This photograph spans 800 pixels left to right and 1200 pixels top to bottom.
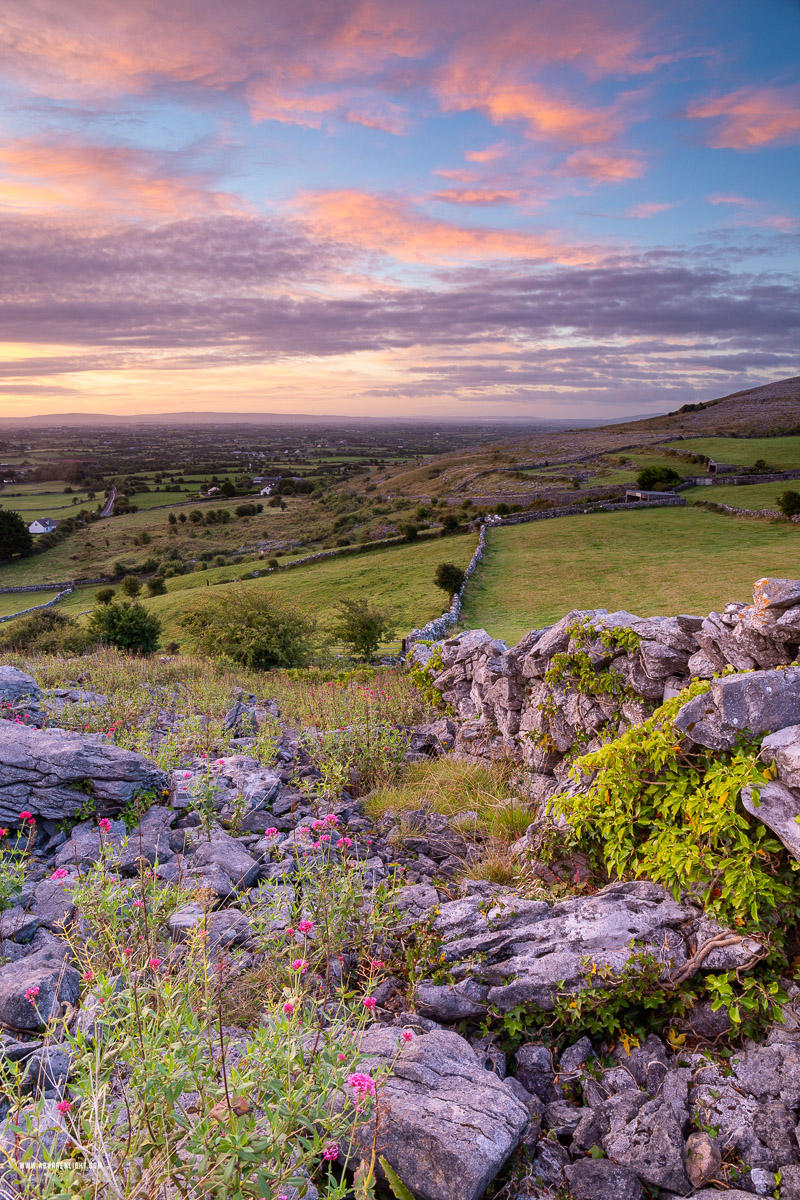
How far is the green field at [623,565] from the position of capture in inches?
1089

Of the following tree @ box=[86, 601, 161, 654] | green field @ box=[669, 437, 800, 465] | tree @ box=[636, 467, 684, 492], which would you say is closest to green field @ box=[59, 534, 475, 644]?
tree @ box=[86, 601, 161, 654]

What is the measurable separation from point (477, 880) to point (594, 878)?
3.07ft

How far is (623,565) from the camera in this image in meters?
35.5

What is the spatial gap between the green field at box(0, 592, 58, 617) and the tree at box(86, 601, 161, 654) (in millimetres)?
29136

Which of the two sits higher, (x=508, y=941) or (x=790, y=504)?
(x=790, y=504)

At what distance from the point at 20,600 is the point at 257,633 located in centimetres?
4373

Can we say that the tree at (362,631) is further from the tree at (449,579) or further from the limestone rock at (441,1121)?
the limestone rock at (441,1121)

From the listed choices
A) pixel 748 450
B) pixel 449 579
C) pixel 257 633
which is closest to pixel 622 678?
pixel 257 633

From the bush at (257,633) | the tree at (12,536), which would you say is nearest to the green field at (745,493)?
the bush at (257,633)

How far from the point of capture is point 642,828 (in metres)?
4.76

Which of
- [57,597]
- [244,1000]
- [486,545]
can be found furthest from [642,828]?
[57,597]

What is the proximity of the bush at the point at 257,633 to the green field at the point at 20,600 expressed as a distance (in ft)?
111

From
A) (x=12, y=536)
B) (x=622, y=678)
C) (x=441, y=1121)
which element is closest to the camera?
(x=441, y=1121)

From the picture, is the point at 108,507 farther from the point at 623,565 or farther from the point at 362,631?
the point at 362,631
